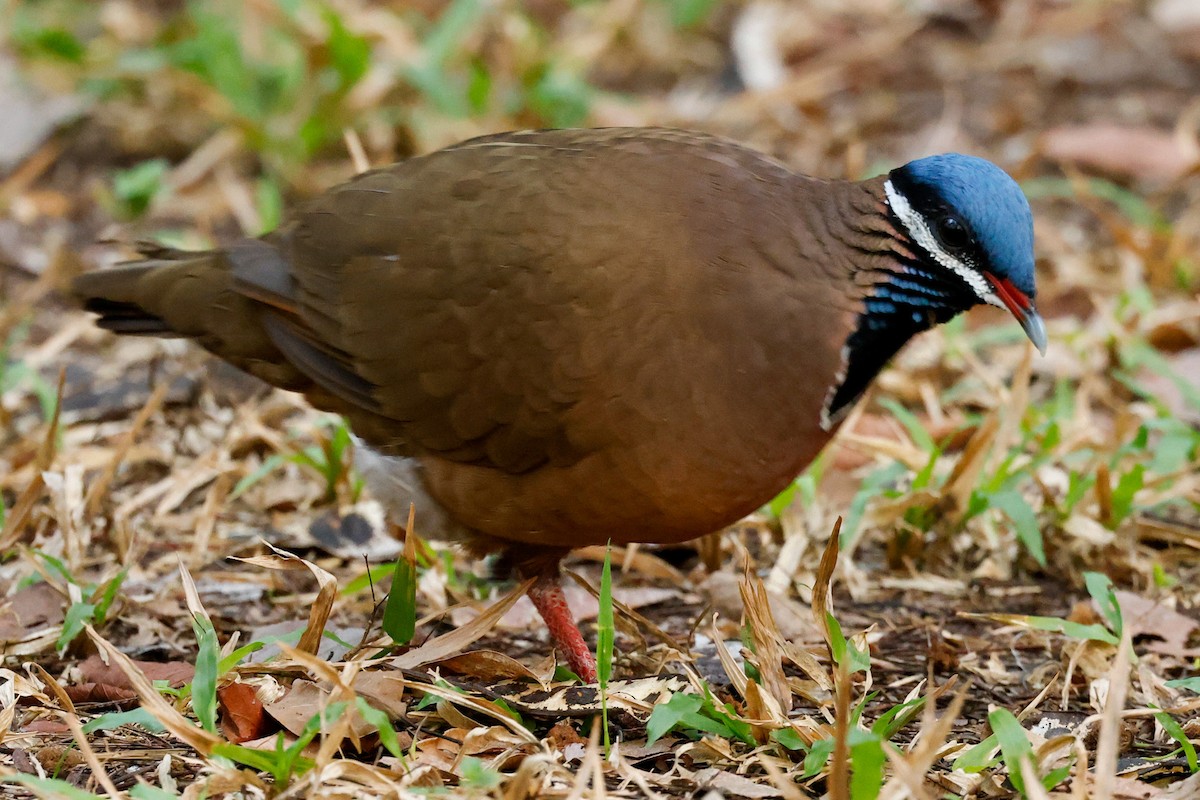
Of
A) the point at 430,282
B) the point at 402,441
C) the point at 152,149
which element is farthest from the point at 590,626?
the point at 152,149

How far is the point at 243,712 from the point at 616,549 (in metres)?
1.33

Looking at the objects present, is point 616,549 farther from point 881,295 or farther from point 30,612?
point 30,612

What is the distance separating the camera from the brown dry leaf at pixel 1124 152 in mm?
6234

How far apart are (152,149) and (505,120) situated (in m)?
1.52

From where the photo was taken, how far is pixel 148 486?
14.4ft

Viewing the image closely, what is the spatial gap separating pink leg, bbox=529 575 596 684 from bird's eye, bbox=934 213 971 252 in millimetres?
1199

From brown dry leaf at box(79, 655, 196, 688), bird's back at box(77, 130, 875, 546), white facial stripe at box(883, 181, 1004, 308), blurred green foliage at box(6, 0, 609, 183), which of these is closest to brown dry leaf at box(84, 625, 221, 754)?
brown dry leaf at box(79, 655, 196, 688)

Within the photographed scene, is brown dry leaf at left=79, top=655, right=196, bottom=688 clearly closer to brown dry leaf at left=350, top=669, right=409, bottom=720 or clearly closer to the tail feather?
brown dry leaf at left=350, top=669, right=409, bottom=720

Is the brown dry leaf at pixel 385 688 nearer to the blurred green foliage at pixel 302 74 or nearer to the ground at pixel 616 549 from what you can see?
the ground at pixel 616 549

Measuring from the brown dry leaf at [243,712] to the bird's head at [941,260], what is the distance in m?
1.29

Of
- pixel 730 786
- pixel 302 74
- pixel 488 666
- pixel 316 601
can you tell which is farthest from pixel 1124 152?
pixel 316 601

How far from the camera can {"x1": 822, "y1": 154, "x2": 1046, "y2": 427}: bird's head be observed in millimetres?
3121

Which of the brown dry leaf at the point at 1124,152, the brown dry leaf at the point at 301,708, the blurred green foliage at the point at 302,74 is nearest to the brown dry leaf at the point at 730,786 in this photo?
the brown dry leaf at the point at 301,708

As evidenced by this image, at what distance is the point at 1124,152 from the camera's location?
6.29m
